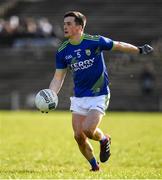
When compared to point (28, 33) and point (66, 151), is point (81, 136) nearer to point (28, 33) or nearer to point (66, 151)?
point (66, 151)

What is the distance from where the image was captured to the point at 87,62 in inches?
401

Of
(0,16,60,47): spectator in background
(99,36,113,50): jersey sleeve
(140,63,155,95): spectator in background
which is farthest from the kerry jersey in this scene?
(0,16,60,47): spectator in background

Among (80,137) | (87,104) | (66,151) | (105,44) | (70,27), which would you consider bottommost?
(66,151)

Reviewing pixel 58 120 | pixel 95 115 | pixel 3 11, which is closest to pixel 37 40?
pixel 3 11

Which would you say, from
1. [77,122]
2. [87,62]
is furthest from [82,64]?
[77,122]

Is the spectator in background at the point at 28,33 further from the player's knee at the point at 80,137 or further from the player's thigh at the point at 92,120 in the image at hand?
the player's thigh at the point at 92,120

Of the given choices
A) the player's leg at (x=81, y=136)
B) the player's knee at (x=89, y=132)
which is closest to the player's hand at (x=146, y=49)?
the player's leg at (x=81, y=136)

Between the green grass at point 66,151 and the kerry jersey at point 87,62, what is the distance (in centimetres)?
126

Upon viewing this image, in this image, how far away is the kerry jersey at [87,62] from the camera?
10195mm

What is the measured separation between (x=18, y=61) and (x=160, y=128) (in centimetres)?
1967

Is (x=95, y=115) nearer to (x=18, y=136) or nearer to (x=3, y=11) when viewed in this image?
(x=18, y=136)

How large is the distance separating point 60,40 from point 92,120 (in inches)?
1184

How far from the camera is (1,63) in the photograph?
134 feet

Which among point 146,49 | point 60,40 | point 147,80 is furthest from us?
point 60,40
